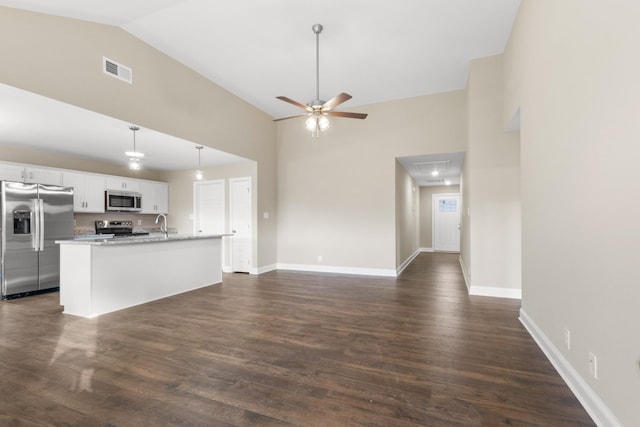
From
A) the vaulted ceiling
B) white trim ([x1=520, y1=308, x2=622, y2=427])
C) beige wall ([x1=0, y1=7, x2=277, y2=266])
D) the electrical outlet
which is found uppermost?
the vaulted ceiling

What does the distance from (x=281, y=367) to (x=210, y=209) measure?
524 cm

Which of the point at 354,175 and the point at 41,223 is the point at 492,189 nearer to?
the point at 354,175

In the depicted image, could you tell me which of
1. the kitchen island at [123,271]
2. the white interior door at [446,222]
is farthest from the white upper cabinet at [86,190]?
the white interior door at [446,222]

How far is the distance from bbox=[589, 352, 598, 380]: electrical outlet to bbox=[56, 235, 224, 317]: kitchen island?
4.77m

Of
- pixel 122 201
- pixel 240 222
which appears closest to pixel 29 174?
pixel 122 201

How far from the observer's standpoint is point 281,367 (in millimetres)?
2301

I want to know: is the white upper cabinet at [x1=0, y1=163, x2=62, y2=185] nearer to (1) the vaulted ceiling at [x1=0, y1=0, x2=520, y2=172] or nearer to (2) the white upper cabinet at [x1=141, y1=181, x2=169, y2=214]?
(2) the white upper cabinet at [x1=141, y1=181, x2=169, y2=214]

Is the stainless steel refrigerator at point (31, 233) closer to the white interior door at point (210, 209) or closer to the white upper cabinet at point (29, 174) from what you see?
the white upper cabinet at point (29, 174)

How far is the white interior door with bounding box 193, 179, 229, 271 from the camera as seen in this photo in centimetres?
668

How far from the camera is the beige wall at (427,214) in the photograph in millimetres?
10633

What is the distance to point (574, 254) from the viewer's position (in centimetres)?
193

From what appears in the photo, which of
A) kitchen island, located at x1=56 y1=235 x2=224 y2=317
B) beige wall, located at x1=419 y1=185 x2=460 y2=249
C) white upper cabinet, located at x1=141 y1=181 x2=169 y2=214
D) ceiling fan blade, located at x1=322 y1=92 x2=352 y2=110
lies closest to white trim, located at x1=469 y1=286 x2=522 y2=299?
ceiling fan blade, located at x1=322 y1=92 x2=352 y2=110

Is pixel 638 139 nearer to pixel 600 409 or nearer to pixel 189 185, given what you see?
pixel 600 409

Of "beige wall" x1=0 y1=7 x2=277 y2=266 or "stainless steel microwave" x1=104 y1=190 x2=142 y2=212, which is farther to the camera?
"stainless steel microwave" x1=104 y1=190 x2=142 y2=212
